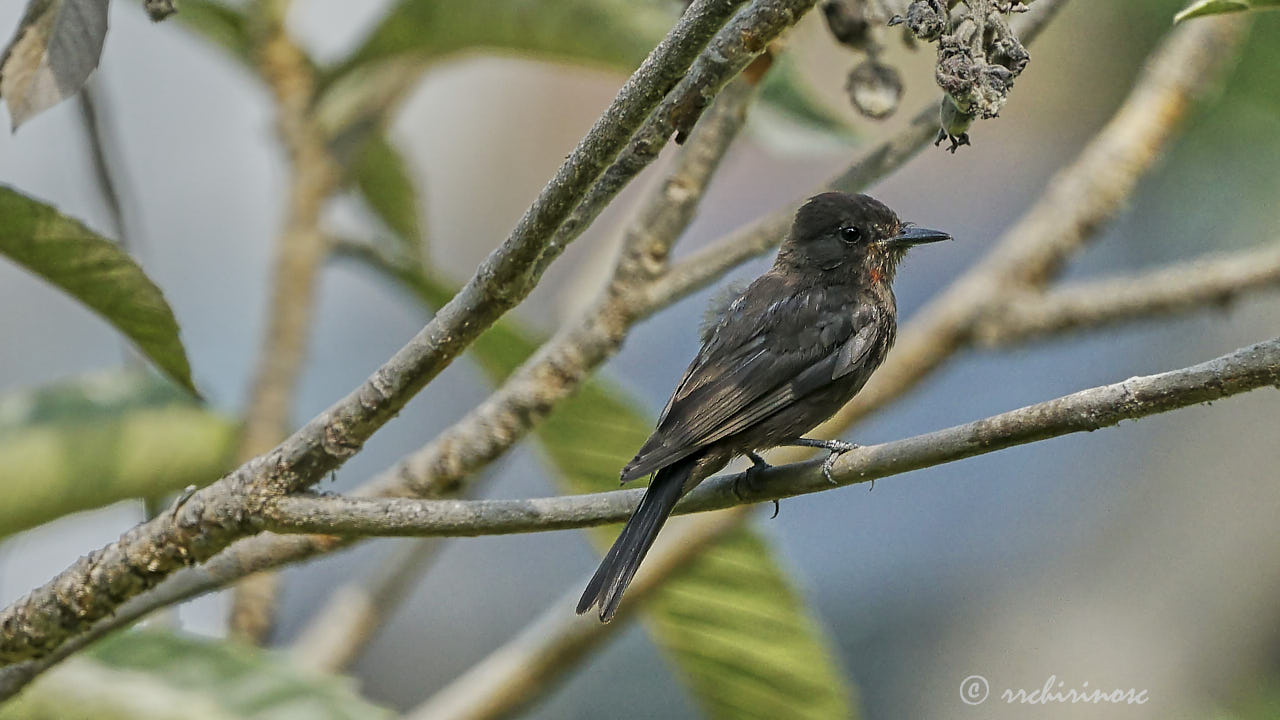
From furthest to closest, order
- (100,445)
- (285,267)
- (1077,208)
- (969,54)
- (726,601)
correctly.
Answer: (1077,208) < (285,267) < (726,601) < (100,445) < (969,54)

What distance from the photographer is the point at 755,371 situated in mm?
2996

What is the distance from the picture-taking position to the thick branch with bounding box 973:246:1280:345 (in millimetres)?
3432

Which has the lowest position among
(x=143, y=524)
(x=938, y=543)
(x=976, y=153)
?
(x=938, y=543)

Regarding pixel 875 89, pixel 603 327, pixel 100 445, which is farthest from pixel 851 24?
pixel 100 445

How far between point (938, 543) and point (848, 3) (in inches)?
157

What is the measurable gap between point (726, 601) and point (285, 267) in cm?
137

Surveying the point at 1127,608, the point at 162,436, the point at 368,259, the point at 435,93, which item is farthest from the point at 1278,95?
the point at 435,93

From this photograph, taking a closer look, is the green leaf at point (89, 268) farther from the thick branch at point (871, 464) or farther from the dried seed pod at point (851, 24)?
the dried seed pod at point (851, 24)

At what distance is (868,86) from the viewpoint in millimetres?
2281

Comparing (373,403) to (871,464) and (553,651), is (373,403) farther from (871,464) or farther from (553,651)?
(553,651)

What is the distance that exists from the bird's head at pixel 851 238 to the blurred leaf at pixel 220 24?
1568 millimetres

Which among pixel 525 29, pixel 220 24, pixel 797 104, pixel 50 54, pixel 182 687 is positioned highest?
pixel 220 24

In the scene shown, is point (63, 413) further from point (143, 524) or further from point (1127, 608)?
point (1127, 608)

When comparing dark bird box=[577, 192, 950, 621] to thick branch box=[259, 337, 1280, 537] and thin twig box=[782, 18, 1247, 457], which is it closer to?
thin twig box=[782, 18, 1247, 457]
